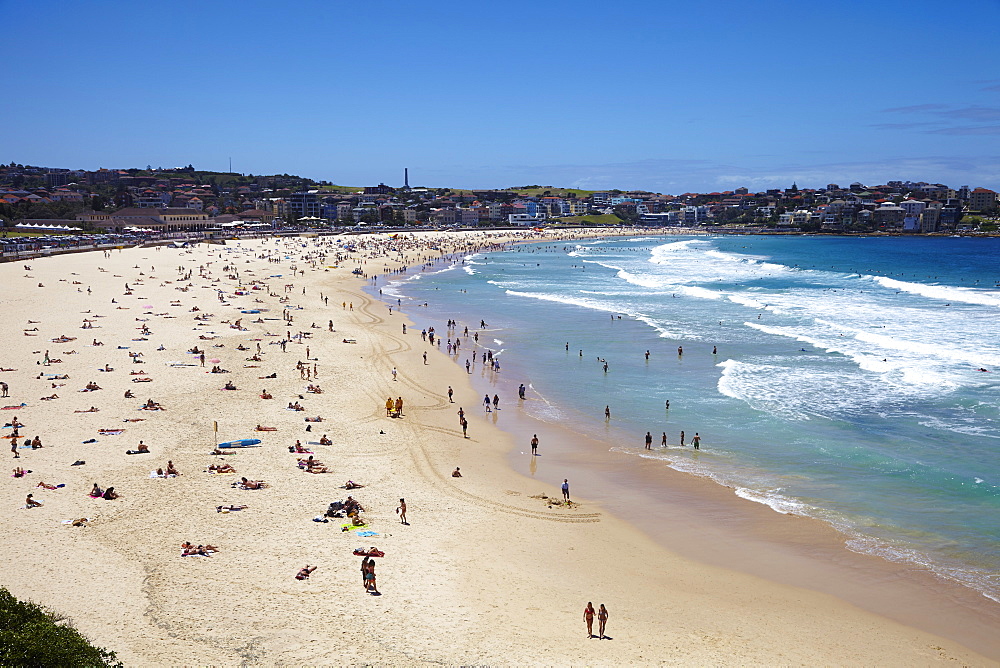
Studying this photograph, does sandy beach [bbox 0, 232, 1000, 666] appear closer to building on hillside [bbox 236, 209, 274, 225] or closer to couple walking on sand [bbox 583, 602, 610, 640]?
couple walking on sand [bbox 583, 602, 610, 640]

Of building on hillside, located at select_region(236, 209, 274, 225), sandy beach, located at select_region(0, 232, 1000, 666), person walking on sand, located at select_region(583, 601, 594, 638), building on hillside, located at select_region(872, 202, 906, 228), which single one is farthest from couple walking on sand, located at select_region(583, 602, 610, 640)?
building on hillside, located at select_region(872, 202, 906, 228)

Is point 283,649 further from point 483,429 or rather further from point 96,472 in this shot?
point 483,429

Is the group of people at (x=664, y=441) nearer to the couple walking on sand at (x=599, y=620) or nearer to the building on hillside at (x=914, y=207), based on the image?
the couple walking on sand at (x=599, y=620)

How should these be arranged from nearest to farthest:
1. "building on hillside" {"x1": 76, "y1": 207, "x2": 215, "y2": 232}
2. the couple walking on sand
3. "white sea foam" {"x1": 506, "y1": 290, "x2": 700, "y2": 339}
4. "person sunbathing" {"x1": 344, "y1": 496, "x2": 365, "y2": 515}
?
the couple walking on sand < "person sunbathing" {"x1": 344, "y1": 496, "x2": 365, "y2": 515} < "white sea foam" {"x1": 506, "y1": 290, "x2": 700, "y2": 339} < "building on hillside" {"x1": 76, "y1": 207, "x2": 215, "y2": 232}

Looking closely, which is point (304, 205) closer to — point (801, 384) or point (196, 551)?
point (801, 384)

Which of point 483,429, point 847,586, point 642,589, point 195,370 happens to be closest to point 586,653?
point 642,589

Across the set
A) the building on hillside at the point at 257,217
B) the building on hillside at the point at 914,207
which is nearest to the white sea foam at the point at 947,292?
the building on hillside at the point at 257,217
